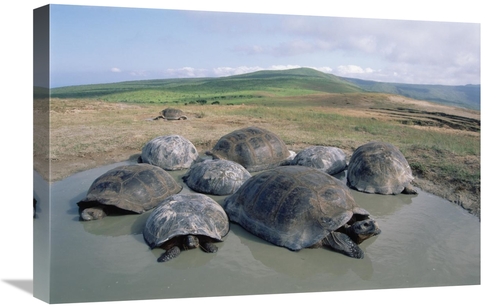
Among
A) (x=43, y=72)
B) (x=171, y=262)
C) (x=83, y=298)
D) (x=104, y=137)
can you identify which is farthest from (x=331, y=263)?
(x=104, y=137)

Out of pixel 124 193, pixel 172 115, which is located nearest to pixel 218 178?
pixel 124 193

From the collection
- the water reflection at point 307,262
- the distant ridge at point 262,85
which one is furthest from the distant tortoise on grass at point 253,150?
the distant ridge at point 262,85

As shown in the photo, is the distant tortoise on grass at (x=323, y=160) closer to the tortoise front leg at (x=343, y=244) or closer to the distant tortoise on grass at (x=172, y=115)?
the tortoise front leg at (x=343, y=244)

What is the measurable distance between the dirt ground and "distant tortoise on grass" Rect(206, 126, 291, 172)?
2.97 meters

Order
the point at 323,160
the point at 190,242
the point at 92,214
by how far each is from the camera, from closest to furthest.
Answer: the point at 190,242, the point at 92,214, the point at 323,160

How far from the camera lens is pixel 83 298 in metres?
5.46

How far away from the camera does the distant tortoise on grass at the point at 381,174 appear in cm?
980

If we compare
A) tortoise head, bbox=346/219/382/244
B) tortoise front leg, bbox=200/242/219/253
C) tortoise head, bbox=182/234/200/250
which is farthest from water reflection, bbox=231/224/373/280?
tortoise head, bbox=182/234/200/250

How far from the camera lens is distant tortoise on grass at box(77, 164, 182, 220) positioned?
25.9 feet

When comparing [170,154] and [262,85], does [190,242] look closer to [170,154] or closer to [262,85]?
[170,154]

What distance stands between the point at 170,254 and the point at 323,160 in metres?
5.95

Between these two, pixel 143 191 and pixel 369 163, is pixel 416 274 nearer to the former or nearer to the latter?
pixel 369 163

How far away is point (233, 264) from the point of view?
6348 millimetres

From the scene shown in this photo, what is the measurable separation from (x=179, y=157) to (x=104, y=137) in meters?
5.40
